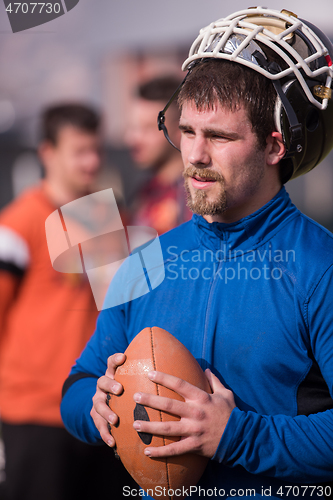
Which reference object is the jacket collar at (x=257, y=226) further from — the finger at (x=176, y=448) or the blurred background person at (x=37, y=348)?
the blurred background person at (x=37, y=348)

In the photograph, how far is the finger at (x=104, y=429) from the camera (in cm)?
104

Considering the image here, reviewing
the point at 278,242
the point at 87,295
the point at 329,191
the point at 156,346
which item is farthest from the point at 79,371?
the point at 329,191

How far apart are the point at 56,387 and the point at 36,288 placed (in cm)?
53

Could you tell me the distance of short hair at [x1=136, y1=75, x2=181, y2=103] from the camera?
261cm

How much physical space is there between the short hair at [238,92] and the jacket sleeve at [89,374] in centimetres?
61

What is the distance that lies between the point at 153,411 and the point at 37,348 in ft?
4.79

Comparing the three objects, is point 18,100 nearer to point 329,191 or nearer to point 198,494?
point 329,191

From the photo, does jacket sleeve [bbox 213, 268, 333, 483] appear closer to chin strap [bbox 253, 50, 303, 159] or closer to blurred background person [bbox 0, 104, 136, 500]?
chin strap [bbox 253, 50, 303, 159]

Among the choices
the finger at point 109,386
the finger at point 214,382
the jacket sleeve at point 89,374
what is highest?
the finger at point 109,386

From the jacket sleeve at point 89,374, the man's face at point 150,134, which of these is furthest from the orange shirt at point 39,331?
the jacket sleeve at point 89,374

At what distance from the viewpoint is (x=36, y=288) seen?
224 cm

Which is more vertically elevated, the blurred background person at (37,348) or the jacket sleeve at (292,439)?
the jacket sleeve at (292,439)

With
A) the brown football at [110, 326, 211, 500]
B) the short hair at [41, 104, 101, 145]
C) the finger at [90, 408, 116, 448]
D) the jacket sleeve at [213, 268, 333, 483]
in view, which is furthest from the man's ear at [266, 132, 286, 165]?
the short hair at [41, 104, 101, 145]

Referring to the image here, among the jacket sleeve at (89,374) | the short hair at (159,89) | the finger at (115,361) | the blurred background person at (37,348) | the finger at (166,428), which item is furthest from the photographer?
the short hair at (159,89)
